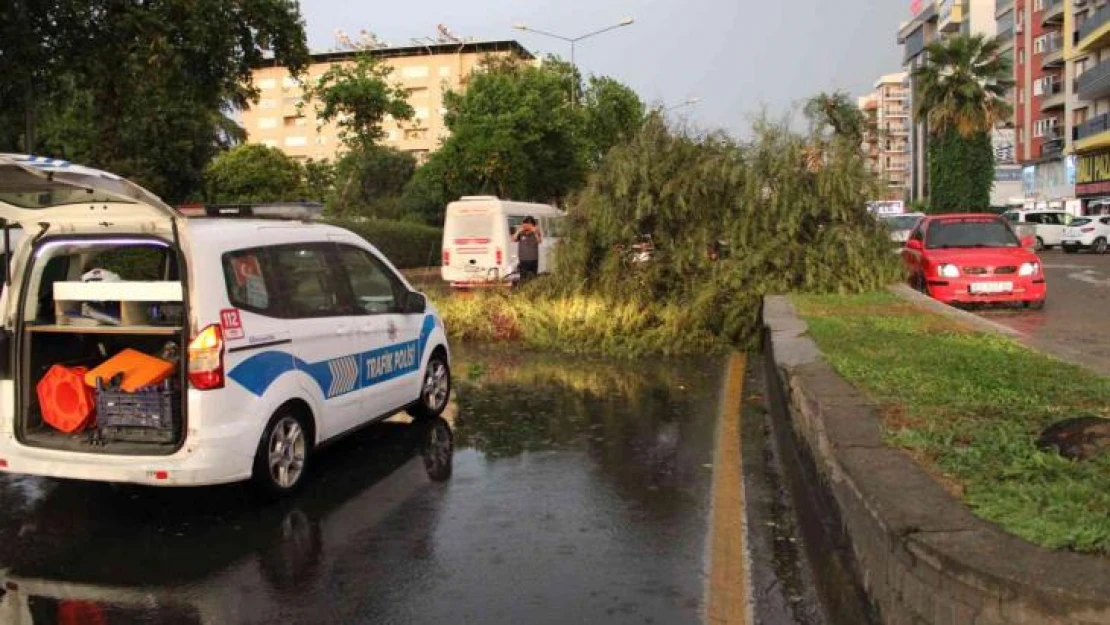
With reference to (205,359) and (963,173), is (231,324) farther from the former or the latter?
(963,173)

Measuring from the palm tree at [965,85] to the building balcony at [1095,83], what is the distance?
12.9 feet

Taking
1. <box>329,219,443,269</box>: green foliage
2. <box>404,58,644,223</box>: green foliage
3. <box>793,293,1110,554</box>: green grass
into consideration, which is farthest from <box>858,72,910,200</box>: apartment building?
<box>793,293,1110,554</box>: green grass

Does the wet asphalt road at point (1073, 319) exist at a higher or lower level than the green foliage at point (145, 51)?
lower

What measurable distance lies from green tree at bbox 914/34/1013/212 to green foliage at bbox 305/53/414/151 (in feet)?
98.5

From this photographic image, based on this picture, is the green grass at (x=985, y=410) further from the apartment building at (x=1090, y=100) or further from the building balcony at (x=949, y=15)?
the building balcony at (x=949, y=15)

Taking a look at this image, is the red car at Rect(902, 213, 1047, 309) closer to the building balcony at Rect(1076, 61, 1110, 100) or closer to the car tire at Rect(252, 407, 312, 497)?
the car tire at Rect(252, 407, 312, 497)

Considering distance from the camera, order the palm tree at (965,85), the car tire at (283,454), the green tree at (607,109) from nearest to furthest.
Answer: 1. the car tire at (283,454)
2. the green tree at (607,109)
3. the palm tree at (965,85)

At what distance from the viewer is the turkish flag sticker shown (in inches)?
204

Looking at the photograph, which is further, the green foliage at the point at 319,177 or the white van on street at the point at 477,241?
the green foliage at the point at 319,177

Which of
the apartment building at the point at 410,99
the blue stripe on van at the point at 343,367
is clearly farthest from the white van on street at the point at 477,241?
the apartment building at the point at 410,99

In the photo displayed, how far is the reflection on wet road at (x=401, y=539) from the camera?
416cm

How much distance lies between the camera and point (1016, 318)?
1471 cm

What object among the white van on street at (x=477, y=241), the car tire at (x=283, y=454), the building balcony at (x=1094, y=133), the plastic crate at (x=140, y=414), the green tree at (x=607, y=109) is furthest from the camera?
the building balcony at (x=1094, y=133)

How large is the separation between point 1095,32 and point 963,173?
9499 mm
